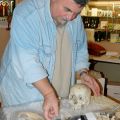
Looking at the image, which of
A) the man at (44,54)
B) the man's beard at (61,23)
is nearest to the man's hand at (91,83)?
the man at (44,54)

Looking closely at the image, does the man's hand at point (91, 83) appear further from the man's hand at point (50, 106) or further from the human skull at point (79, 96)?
the man's hand at point (50, 106)

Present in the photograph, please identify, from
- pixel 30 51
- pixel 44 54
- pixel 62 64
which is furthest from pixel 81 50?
pixel 30 51

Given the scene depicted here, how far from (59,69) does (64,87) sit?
0.11 metres

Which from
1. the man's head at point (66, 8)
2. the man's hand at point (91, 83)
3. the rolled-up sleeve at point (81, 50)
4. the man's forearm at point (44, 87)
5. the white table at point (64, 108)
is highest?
the man's head at point (66, 8)

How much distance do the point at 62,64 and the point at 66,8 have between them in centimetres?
34

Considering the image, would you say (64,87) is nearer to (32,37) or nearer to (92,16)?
(32,37)

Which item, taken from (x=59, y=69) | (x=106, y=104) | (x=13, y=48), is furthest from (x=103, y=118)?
(x=13, y=48)

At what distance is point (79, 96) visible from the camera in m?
1.33

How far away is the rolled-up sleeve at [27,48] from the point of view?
3.67 ft

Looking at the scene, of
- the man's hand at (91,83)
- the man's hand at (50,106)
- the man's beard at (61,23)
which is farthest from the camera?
the man's hand at (91,83)

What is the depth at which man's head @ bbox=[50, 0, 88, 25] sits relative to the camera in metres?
1.07

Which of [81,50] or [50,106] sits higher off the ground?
[81,50]

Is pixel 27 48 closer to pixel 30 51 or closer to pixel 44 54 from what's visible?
pixel 30 51

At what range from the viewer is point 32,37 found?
1.15m
